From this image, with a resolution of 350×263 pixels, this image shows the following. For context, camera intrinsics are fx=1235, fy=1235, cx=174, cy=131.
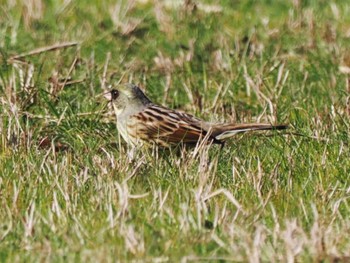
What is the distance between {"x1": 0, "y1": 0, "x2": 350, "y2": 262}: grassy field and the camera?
16.6ft

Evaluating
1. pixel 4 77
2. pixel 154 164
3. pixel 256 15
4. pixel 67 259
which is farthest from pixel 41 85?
pixel 67 259

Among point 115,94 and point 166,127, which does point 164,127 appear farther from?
point 115,94

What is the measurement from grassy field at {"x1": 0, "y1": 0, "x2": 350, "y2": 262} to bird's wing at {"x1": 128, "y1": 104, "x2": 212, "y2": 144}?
141mm

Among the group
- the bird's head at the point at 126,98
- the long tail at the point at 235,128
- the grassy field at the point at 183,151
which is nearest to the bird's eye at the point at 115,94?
the bird's head at the point at 126,98

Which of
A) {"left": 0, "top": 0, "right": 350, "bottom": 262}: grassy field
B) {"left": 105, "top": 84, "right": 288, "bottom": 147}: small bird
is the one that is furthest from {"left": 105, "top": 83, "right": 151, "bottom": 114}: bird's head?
{"left": 0, "top": 0, "right": 350, "bottom": 262}: grassy field

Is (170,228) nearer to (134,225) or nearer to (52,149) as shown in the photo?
(134,225)

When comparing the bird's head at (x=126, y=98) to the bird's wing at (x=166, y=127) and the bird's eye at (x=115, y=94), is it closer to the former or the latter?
the bird's eye at (x=115, y=94)

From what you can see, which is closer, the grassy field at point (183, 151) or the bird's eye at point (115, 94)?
the grassy field at point (183, 151)

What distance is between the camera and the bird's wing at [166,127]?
7.29 m

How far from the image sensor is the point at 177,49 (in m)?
9.53

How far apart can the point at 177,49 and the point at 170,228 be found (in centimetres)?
442

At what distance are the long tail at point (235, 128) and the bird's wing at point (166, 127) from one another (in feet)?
0.27

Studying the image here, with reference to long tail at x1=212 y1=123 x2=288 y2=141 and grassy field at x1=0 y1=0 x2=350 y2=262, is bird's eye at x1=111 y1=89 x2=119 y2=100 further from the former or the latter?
long tail at x1=212 y1=123 x2=288 y2=141

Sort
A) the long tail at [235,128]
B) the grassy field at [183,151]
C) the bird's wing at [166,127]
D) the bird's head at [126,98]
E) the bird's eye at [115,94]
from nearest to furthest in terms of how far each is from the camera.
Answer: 1. the grassy field at [183,151]
2. the long tail at [235,128]
3. the bird's wing at [166,127]
4. the bird's head at [126,98]
5. the bird's eye at [115,94]
